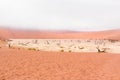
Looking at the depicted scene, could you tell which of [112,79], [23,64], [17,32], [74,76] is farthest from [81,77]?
[17,32]

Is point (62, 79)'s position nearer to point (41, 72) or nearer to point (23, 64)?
point (41, 72)

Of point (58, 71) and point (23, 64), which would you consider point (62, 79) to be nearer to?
point (58, 71)

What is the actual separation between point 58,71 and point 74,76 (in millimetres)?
1320

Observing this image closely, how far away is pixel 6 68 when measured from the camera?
51.6 feet

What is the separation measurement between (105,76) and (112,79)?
2.03ft

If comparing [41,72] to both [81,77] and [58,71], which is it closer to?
[58,71]

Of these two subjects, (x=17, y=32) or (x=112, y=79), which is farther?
(x=17, y=32)

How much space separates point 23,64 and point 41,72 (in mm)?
2154

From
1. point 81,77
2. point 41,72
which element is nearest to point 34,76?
point 41,72

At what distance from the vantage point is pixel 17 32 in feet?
303

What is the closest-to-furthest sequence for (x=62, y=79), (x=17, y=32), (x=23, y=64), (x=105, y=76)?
(x=62, y=79), (x=105, y=76), (x=23, y=64), (x=17, y=32)

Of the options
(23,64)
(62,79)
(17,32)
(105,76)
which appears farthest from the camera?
(17,32)

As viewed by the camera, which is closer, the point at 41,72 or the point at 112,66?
the point at 41,72

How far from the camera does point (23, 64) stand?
17344 millimetres
